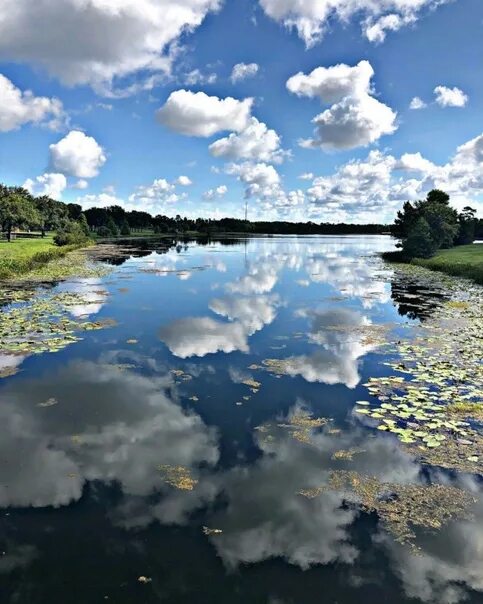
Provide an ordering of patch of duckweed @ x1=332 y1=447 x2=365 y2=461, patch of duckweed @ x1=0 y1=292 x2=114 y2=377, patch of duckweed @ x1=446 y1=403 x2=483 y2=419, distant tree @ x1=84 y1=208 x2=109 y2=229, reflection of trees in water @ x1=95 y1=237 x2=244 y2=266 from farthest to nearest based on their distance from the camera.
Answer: distant tree @ x1=84 y1=208 x2=109 y2=229 < reflection of trees in water @ x1=95 y1=237 x2=244 y2=266 < patch of duckweed @ x1=0 y1=292 x2=114 y2=377 < patch of duckweed @ x1=446 y1=403 x2=483 y2=419 < patch of duckweed @ x1=332 y1=447 x2=365 y2=461

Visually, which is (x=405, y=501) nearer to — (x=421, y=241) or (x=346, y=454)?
(x=346, y=454)

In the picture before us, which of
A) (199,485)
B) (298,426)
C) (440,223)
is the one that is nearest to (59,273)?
(298,426)

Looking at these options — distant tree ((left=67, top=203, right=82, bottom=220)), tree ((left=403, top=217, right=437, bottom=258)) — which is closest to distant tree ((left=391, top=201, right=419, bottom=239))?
tree ((left=403, top=217, right=437, bottom=258))

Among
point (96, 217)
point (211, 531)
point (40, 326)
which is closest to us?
point (211, 531)

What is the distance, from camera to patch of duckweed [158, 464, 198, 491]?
26.1 feet

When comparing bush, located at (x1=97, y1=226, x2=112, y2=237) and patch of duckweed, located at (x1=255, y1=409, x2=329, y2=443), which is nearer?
patch of duckweed, located at (x1=255, y1=409, x2=329, y2=443)

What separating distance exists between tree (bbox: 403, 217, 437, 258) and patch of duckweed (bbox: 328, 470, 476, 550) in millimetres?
57629

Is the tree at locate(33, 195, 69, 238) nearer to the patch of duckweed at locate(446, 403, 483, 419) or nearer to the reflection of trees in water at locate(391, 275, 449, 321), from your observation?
the reflection of trees in water at locate(391, 275, 449, 321)

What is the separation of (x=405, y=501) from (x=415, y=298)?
910 inches

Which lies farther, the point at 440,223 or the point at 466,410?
the point at 440,223

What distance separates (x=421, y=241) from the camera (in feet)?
201

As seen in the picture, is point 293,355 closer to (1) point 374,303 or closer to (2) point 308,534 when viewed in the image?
(2) point 308,534

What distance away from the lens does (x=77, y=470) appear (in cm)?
848

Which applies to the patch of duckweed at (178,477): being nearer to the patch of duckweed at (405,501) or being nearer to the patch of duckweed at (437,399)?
the patch of duckweed at (405,501)
